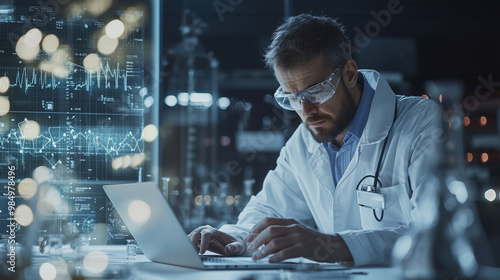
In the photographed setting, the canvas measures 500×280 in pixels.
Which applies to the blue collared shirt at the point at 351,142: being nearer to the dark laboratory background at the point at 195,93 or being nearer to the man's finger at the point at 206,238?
the dark laboratory background at the point at 195,93

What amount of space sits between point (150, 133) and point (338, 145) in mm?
713

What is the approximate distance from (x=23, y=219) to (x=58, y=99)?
0.43 m

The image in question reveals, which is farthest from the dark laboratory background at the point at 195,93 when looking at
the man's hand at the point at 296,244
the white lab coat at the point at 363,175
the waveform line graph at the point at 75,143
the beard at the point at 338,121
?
the man's hand at the point at 296,244

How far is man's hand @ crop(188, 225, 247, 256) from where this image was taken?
4.87ft

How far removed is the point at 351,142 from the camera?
72.5 inches

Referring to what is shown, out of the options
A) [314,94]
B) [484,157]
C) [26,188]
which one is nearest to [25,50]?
[26,188]

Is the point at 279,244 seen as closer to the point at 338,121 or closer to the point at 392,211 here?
the point at 392,211

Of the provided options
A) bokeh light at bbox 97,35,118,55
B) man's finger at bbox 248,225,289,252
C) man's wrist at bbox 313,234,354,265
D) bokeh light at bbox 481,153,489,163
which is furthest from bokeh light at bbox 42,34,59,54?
bokeh light at bbox 481,153,489,163

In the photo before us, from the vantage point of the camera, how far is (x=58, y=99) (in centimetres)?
185

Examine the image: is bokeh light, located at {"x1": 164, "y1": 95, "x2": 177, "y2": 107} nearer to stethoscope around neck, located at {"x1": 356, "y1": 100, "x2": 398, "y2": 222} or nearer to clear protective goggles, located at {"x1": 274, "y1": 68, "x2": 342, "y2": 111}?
clear protective goggles, located at {"x1": 274, "y1": 68, "x2": 342, "y2": 111}

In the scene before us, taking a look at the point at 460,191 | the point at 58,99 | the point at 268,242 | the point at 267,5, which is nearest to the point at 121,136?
the point at 58,99

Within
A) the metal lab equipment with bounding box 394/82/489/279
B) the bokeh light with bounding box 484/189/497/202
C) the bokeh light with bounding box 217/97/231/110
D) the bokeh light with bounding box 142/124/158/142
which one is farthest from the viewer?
the bokeh light with bounding box 217/97/231/110

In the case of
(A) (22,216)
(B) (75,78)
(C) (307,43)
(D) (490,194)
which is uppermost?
(C) (307,43)

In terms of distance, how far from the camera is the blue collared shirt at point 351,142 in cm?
181
